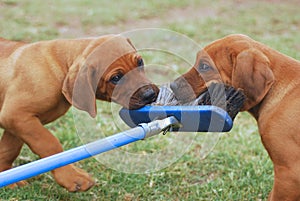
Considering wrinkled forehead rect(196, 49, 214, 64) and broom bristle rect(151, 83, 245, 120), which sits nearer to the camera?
broom bristle rect(151, 83, 245, 120)

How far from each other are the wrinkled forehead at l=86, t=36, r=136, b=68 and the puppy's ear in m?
0.09

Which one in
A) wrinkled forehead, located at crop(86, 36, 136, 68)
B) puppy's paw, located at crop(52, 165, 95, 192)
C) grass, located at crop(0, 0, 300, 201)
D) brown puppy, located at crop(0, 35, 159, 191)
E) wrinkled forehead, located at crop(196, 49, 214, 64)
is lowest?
grass, located at crop(0, 0, 300, 201)

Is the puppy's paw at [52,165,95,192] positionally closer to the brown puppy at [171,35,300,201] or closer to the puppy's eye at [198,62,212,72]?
the brown puppy at [171,35,300,201]

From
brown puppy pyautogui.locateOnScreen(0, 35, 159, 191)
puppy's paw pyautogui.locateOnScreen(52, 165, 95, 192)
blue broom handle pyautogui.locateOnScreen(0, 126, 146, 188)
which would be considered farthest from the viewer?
puppy's paw pyautogui.locateOnScreen(52, 165, 95, 192)

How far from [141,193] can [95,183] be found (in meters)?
0.42

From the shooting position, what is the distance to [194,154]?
610 cm

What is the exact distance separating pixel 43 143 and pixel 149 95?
3.46 ft

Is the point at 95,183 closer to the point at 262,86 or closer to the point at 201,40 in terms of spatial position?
the point at 262,86

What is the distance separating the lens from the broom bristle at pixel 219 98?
4.38m

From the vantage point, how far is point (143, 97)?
455cm

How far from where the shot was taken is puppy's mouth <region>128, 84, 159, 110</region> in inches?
179

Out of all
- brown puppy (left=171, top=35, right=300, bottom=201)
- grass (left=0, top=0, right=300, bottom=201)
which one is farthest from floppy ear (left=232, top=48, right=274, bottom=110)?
grass (left=0, top=0, right=300, bottom=201)

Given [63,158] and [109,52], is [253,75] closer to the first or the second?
[109,52]

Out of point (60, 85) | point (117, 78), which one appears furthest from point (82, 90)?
point (60, 85)
